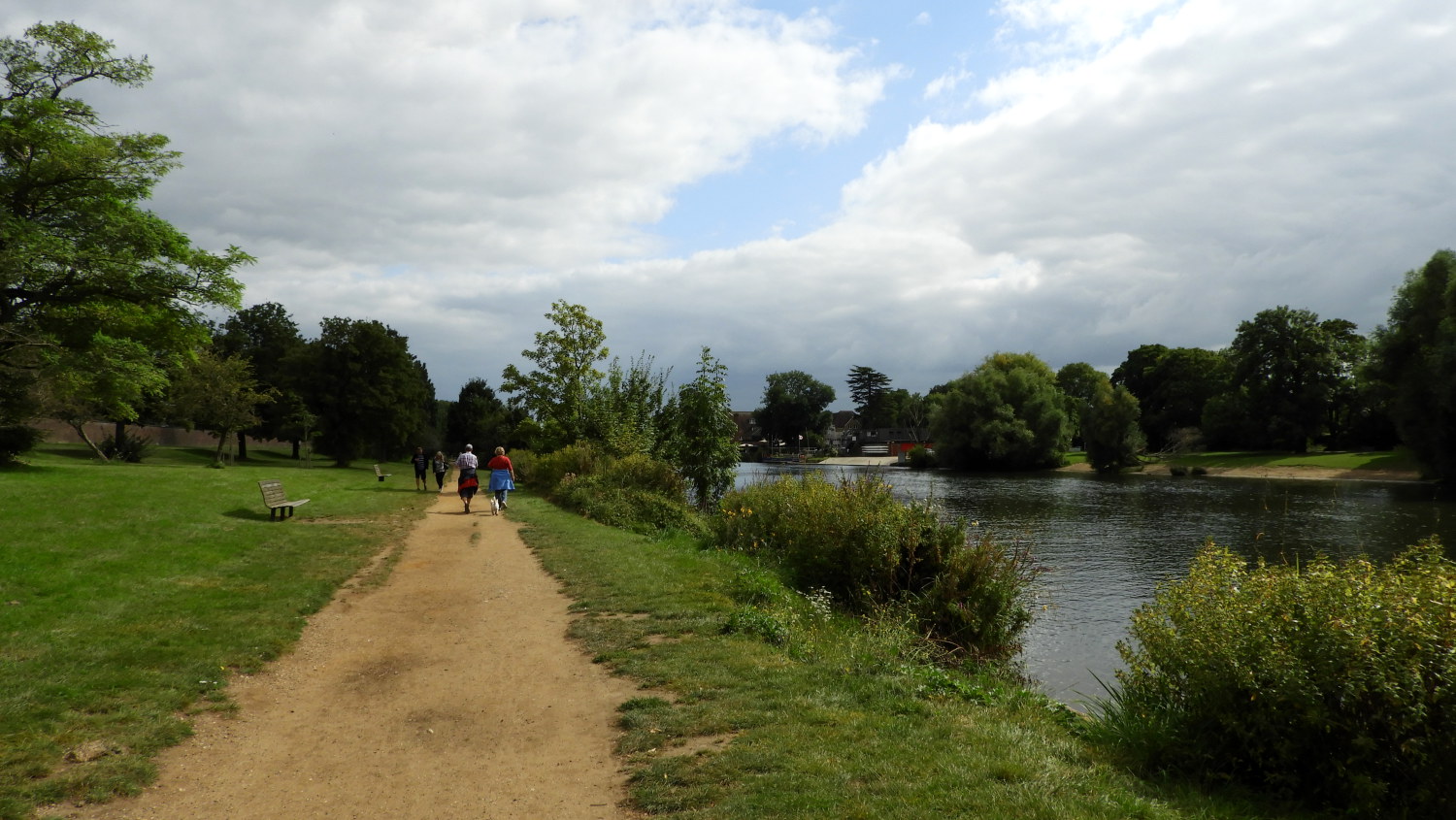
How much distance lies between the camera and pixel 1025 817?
4.24 meters

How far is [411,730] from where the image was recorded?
5.98 meters

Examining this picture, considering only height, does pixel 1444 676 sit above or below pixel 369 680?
above

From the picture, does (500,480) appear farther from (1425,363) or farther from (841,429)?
(841,429)

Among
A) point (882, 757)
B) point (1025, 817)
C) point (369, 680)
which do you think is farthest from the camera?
point (369, 680)

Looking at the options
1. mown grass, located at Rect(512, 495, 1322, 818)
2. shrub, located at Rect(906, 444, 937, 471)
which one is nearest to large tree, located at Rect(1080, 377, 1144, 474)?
shrub, located at Rect(906, 444, 937, 471)

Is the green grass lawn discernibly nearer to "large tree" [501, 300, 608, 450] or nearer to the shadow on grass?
the shadow on grass

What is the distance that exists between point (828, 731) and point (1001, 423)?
235ft

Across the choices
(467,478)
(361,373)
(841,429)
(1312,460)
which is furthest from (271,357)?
(841,429)

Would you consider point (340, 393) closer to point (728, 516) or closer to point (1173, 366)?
point (728, 516)

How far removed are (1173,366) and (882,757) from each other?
10002 centimetres

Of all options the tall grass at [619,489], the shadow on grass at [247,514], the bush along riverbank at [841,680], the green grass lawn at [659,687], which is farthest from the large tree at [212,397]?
the bush along riverbank at [841,680]

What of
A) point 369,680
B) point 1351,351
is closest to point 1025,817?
point 369,680

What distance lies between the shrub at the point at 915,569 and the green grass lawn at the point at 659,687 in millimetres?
1152

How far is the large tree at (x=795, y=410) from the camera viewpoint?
149500 mm
